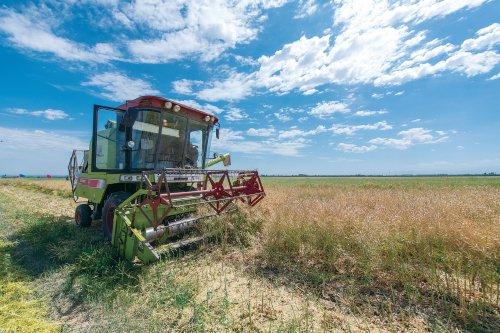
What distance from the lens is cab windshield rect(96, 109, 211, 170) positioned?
237 inches

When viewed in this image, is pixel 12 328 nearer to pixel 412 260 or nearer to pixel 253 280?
pixel 253 280

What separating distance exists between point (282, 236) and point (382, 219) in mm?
1879

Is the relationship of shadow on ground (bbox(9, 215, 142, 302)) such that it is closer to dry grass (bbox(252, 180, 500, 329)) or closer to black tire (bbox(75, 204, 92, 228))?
black tire (bbox(75, 204, 92, 228))

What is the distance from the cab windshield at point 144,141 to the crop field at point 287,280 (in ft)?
6.58

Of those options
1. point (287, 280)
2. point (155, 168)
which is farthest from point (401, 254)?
point (155, 168)

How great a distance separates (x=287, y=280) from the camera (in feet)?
12.2

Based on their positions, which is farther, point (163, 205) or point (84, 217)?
point (84, 217)

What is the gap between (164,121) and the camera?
6328 millimetres

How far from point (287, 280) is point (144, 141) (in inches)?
169

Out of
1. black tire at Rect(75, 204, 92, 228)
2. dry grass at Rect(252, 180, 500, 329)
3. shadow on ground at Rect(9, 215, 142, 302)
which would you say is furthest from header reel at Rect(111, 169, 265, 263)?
black tire at Rect(75, 204, 92, 228)

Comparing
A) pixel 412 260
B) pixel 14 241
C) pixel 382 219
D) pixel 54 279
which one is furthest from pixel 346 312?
pixel 14 241

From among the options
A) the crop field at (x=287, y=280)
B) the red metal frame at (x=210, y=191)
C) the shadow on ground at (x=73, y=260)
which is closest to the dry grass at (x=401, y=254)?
the crop field at (x=287, y=280)

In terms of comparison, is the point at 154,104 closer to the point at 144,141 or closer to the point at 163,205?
the point at 144,141

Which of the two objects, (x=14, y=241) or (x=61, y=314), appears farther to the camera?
(x=14, y=241)
